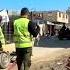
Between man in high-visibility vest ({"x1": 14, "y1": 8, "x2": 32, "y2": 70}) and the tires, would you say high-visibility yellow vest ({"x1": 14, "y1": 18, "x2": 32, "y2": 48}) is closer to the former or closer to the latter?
man in high-visibility vest ({"x1": 14, "y1": 8, "x2": 32, "y2": 70})

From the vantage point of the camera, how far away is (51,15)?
81.6m

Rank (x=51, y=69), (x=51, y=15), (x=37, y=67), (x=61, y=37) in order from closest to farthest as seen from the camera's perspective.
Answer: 1. (x=51, y=69)
2. (x=37, y=67)
3. (x=61, y=37)
4. (x=51, y=15)

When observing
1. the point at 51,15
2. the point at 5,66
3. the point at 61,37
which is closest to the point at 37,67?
the point at 5,66

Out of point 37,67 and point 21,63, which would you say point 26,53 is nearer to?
point 21,63

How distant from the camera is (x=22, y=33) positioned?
348 inches

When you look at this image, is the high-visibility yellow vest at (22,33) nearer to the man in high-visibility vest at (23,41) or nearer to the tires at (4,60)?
the man in high-visibility vest at (23,41)

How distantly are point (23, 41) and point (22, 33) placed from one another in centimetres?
19

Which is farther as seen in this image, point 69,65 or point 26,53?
point 69,65

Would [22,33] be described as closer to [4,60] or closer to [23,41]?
[23,41]

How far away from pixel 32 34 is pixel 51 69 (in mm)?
Result: 4196

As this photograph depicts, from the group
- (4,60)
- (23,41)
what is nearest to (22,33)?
(23,41)

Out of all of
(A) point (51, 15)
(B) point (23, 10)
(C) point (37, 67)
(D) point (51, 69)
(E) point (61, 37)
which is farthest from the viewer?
(A) point (51, 15)

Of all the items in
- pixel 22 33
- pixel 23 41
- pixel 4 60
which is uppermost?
pixel 22 33

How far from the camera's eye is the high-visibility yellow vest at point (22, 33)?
874 cm
